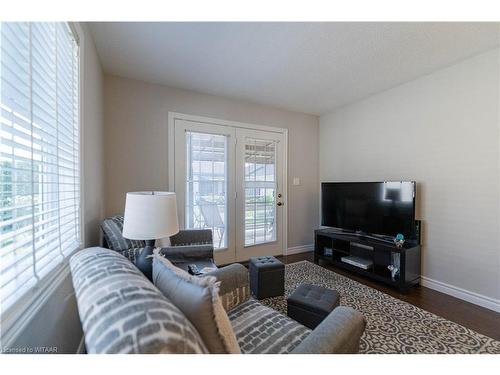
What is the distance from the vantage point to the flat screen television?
101 inches

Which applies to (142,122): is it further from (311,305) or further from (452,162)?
(452,162)

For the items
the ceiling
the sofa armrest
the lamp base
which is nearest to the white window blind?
the lamp base

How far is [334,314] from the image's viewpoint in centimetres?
107

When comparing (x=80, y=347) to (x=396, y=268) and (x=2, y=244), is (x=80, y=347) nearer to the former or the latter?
(x=2, y=244)

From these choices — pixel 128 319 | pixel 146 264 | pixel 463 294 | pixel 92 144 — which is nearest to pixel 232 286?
pixel 146 264

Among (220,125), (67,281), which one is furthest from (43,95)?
(220,125)

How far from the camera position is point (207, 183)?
3170mm

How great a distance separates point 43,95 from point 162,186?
189 centimetres

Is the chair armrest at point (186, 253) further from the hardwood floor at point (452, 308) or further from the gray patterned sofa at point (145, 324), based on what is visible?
the hardwood floor at point (452, 308)

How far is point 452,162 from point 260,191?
2.33m

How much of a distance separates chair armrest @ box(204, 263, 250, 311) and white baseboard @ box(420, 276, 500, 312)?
236 centimetres

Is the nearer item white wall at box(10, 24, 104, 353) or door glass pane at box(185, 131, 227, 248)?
white wall at box(10, 24, 104, 353)

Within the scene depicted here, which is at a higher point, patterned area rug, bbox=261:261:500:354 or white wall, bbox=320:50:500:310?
white wall, bbox=320:50:500:310

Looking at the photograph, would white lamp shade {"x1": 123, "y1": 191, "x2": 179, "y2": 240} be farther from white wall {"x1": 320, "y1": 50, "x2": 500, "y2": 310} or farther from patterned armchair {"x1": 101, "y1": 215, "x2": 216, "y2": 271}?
white wall {"x1": 320, "y1": 50, "x2": 500, "y2": 310}
